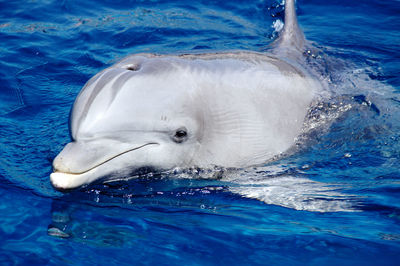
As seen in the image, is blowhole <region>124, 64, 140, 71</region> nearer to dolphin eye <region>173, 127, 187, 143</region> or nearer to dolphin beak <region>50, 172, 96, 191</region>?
dolphin eye <region>173, 127, 187, 143</region>

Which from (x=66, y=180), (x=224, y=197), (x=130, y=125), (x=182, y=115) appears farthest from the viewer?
(x=224, y=197)

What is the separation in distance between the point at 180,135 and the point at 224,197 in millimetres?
890

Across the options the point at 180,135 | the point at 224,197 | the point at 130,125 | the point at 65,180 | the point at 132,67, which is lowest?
the point at 224,197

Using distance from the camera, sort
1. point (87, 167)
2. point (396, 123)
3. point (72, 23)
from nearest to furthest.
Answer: point (87, 167) < point (396, 123) < point (72, 23)

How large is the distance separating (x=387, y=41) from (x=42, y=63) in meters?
7.30

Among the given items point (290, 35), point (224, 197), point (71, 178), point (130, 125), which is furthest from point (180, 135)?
point (290, 35)

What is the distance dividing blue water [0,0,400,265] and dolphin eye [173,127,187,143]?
51cm

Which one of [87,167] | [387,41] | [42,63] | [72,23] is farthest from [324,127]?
[72,23]

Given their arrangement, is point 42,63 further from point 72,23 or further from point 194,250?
point 194,250

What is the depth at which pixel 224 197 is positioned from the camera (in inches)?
239

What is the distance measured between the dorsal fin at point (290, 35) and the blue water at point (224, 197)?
53 cm

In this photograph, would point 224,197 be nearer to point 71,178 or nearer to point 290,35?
point 71,178

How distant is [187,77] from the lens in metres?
5.94

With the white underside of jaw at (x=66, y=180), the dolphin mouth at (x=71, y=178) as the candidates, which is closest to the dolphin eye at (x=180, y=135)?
the dolphin mouth at (x=71, y=178)
